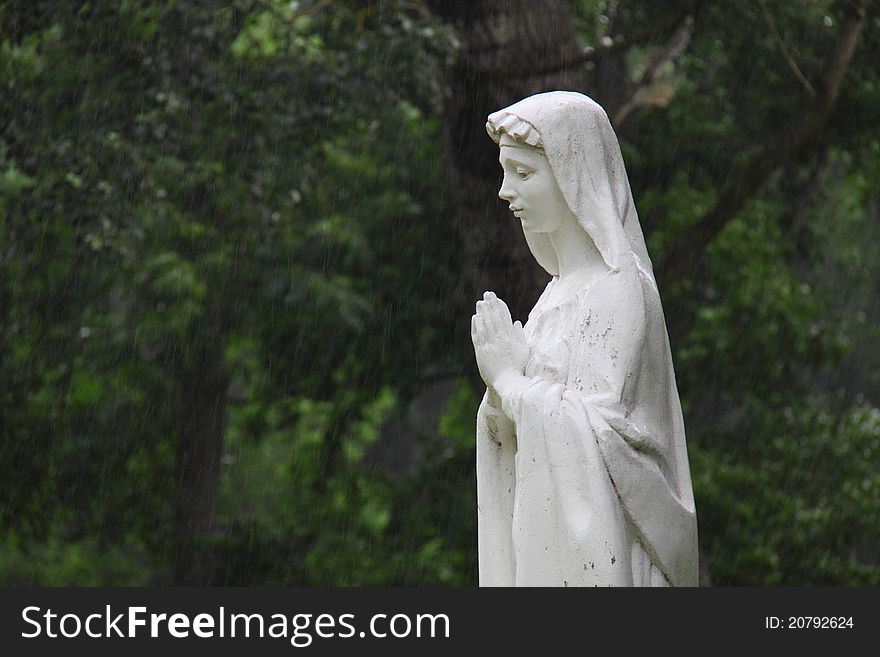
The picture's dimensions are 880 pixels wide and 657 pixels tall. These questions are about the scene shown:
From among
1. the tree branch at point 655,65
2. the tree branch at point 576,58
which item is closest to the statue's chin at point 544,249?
the tree branch at point 576,58

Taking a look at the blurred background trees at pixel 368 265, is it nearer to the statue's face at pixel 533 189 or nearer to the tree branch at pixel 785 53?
the tree branch at pixel 785 53

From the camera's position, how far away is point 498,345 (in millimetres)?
5117

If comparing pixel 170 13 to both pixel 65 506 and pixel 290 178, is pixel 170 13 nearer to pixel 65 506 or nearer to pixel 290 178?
pixel 290 178

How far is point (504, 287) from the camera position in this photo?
11.9 meters

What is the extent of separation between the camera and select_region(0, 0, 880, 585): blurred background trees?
12219 millimetres

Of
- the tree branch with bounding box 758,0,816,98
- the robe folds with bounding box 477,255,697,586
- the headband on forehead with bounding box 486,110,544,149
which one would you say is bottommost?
the robe folds with bounding box 477,255,697,586

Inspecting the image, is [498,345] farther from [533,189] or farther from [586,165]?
[586,165]

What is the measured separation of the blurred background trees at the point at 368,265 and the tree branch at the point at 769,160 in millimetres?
29

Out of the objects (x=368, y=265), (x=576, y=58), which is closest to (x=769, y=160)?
(x=576, y=58)

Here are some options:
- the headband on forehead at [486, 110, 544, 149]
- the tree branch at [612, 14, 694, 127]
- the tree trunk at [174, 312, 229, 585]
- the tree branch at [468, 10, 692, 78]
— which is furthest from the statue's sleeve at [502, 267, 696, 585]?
the tree trunk at [174, 312, 229, 585]

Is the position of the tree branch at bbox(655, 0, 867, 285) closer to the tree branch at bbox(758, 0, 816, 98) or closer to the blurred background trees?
the blurred background trees

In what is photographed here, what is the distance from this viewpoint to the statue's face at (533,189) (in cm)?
523

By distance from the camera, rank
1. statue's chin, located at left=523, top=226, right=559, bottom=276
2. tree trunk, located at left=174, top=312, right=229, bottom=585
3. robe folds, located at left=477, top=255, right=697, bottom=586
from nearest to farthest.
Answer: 1. robe folds, located at left=477, top=255, right=697, bottom=586
2. statue's chin, located at left=523, top=226, right=559, bottom=276
3. tree trunk, located at left=174, top=312, right=229, bottom=585

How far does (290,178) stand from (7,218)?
7.52ft
